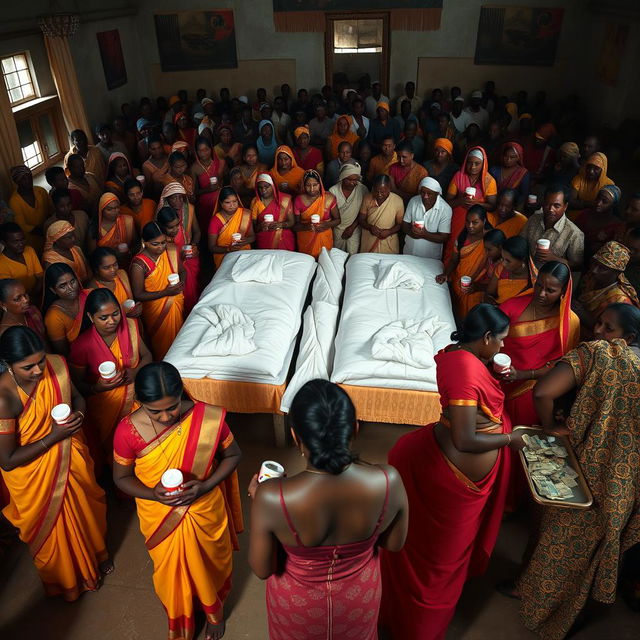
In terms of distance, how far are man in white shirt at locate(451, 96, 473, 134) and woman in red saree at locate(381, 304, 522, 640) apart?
8.05 metres

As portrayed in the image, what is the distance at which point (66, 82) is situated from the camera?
28.1ft

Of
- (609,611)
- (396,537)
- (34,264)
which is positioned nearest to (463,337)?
(396,537)

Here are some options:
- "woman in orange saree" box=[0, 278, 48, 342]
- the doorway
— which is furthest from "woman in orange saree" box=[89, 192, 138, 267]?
the doorway

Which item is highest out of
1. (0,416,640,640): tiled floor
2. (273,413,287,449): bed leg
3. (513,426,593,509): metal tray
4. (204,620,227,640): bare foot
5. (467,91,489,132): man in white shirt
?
(467,91,489,132): man in white shirt

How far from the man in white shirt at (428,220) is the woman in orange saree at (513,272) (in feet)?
4.81

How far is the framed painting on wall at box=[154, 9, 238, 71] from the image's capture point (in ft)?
38.4

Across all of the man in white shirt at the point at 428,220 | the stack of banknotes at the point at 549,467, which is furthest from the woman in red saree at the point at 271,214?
the stack of banknotes at the point at 549,467

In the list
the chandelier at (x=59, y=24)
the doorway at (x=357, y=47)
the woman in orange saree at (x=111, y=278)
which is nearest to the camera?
the woman in orange saree at (x=111, y=278)

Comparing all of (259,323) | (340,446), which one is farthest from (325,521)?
(259,323)

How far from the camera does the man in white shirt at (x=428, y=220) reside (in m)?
5.29

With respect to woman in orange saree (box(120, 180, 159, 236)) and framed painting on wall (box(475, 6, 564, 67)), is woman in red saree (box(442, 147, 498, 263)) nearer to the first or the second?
woman in orange saree (box(120, 180, 159, 236))

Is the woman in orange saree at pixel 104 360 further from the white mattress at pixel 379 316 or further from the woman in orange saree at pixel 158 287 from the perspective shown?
the white mattress at pixel 379 316

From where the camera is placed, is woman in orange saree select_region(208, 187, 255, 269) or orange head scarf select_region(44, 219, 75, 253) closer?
orange head scarf select_region(44, 219, 75, 253)

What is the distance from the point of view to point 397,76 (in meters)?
12.1
